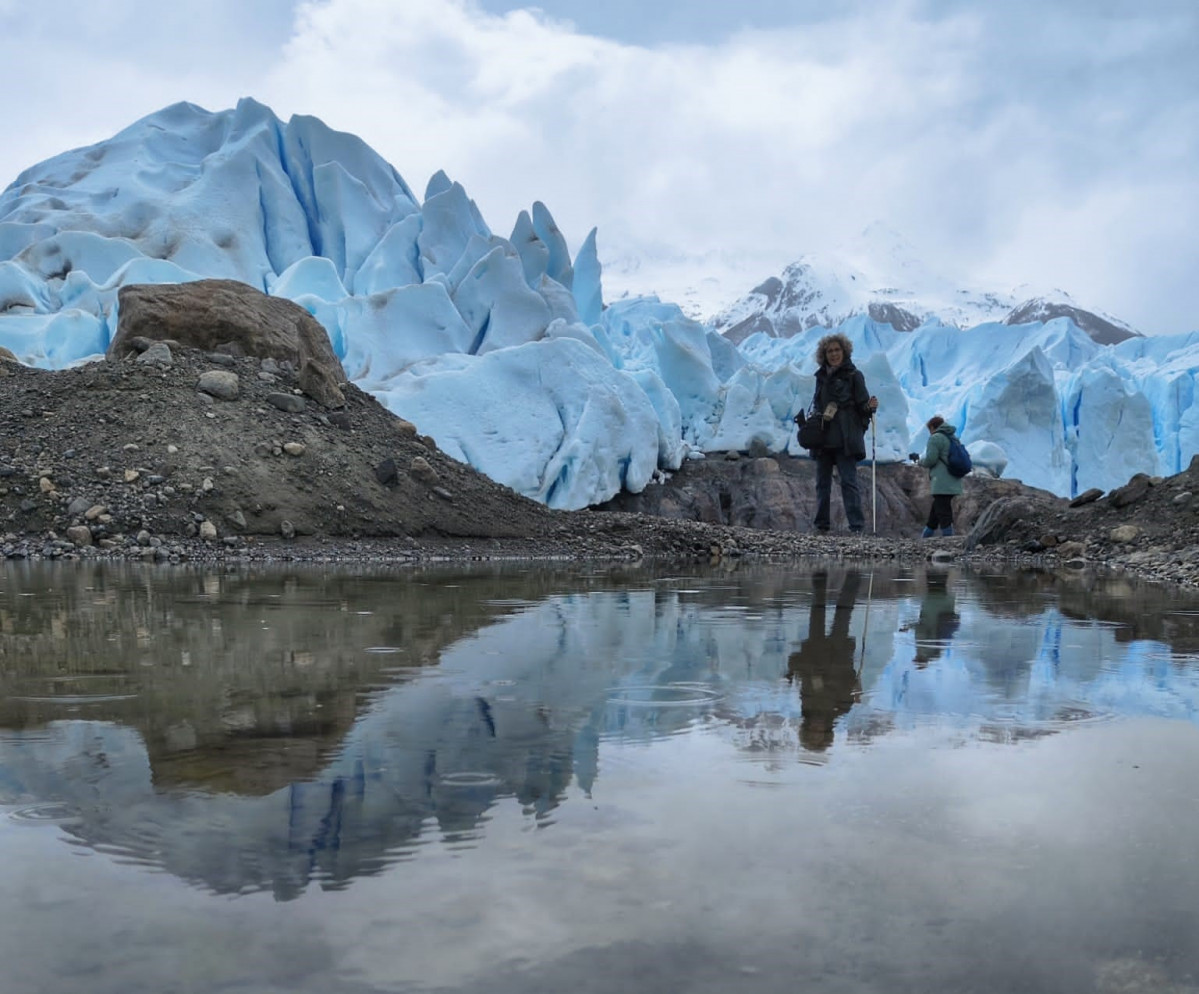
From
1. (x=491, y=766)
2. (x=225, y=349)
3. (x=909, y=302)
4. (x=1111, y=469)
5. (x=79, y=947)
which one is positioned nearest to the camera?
(x=79, y=947)

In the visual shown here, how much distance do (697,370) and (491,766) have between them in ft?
71.5

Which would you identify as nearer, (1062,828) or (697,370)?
(1062,828)

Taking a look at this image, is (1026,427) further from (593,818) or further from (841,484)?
(593,818)

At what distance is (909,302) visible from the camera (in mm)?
91812

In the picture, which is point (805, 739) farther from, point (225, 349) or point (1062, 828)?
point (225, 349)

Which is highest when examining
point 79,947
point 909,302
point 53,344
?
point 909,302

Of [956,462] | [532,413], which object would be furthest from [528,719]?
[532,413]

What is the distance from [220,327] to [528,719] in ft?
25.8

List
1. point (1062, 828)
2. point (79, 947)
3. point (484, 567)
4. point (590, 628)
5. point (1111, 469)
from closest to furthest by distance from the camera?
point (79, 947), point (1062, 828), point (590, 628), point (484, 567), point (1111, 469)

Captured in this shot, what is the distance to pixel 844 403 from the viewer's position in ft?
24.4

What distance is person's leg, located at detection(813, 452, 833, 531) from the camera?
7684 millimetres

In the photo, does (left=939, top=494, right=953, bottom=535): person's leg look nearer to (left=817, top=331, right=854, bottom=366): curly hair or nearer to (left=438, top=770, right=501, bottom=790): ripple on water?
(left=817, top=331, right=854, bottom=366): curly hair

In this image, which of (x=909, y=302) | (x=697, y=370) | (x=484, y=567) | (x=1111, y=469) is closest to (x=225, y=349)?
(x=484, y=567)

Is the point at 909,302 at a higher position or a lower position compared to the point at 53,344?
higher
